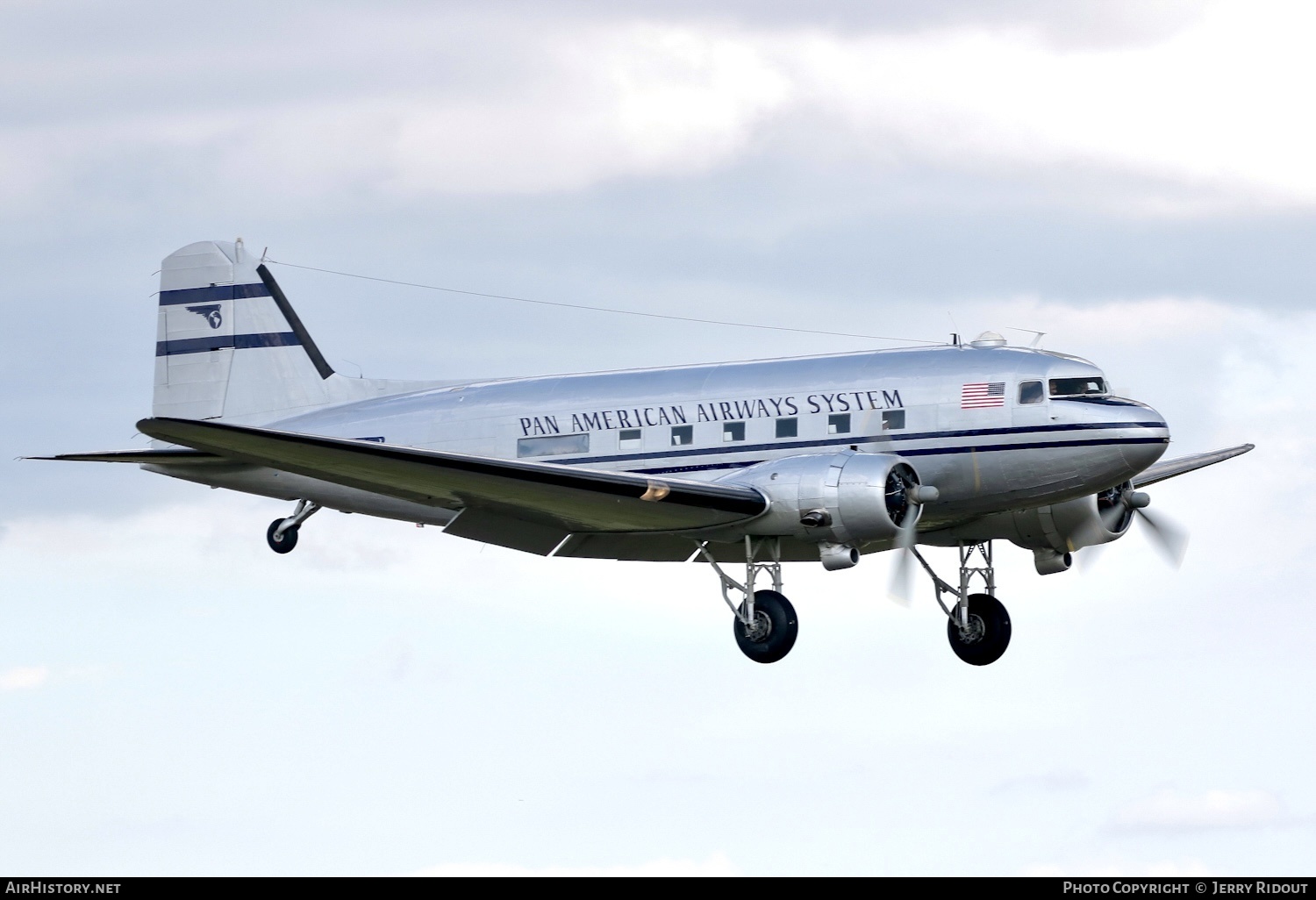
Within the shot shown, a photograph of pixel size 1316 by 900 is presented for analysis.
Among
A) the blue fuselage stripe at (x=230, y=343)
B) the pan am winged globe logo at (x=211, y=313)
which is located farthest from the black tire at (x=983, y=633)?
the pan am winged globe logo at (x=211, y=313)

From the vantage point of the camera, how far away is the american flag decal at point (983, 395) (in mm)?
22859

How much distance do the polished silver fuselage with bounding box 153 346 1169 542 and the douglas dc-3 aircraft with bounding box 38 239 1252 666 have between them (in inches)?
1.0

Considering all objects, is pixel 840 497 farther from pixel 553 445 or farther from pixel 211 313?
pixel 211 313

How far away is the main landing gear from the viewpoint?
28141mm

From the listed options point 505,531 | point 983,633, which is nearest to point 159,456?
point 505,531

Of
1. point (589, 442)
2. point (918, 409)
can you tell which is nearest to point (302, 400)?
point (589, 442)

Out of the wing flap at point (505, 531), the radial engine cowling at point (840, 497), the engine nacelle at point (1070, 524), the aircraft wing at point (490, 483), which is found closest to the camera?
the aircraft wing at point (490, 483)

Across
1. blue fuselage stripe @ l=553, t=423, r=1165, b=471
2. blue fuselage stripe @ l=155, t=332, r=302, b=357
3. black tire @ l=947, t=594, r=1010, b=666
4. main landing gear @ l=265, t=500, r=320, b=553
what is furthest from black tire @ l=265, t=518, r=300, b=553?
black tire @ l=947, t=594, r=1010, b=666

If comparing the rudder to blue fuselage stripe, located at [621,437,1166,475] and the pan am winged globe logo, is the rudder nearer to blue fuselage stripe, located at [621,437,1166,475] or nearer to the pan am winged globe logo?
the pan am winged globe logo

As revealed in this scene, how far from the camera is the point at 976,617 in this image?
2516 centimetres

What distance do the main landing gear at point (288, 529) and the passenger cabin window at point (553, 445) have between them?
14.3 ft

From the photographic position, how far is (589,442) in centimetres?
2495

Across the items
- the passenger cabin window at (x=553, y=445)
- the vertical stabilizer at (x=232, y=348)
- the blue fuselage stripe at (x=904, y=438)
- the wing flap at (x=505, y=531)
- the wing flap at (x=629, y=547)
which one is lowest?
the wing flap at (x=505, y=531)

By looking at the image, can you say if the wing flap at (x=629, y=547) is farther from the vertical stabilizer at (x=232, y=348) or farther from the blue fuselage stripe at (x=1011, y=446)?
the vertical stabilizer at (x=232, y=348)
